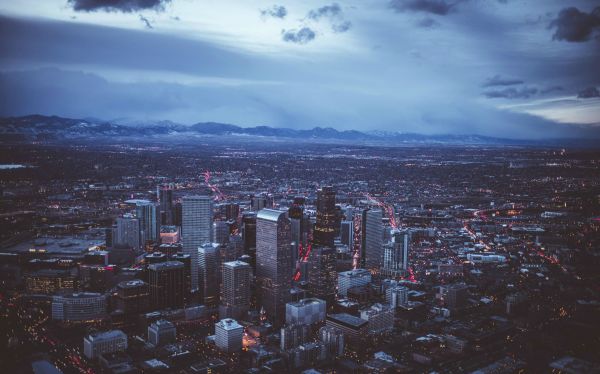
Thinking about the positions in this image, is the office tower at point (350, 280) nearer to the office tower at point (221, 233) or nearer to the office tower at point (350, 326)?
the office tower at point (350, 326)

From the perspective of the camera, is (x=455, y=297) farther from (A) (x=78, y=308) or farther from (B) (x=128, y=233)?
(B) (x=128, y=233)

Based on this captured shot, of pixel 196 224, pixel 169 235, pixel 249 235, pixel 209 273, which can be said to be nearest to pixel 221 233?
pixel 196 224

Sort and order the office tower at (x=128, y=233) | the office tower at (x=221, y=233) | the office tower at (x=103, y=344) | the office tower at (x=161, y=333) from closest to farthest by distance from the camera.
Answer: the office tower at (x=103, y=344), the office tower at (x=161, y=333), the office tower at (x=221, y=233), the office tower at (x=128, y=233)

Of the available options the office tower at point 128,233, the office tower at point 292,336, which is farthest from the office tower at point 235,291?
the office tower at point 128,233

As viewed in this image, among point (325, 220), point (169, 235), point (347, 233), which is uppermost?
point (325, 220)

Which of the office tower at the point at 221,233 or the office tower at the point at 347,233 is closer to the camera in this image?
the office tower at the point at 221,233

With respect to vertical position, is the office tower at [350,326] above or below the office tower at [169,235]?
below

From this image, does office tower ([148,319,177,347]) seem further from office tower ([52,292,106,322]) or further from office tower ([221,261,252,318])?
office tower ([52,292,106,322])
